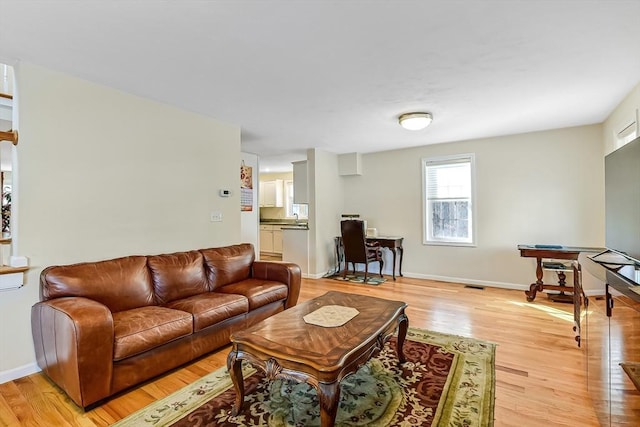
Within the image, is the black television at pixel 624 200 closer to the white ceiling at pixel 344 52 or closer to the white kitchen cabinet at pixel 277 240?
the white ceiling at pixel 344 52

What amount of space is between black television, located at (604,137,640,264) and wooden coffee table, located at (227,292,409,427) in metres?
1.52

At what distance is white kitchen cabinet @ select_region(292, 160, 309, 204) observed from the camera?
578cm

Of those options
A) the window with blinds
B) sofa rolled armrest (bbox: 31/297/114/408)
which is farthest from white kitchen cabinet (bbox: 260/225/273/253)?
sofa rolled armrest (bbox: 31/297/114/408)

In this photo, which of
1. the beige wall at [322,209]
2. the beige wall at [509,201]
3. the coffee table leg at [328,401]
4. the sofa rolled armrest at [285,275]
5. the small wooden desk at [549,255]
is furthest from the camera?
the beige wall at [322,209]

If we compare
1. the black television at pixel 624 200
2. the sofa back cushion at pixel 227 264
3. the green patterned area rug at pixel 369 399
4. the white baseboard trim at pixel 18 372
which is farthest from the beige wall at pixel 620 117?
the white baseboard trim at pixel 18 372

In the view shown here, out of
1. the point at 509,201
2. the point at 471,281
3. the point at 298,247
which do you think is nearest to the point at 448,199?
the point at 509,201

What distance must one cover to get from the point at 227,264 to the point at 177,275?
572mm

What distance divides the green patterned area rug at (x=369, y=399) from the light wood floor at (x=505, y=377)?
126 mm

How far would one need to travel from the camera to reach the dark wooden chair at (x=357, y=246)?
5.26 meters

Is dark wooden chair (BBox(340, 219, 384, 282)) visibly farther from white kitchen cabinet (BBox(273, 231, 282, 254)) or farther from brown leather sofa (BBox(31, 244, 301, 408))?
white kitchen cabinet (BBox(273, 231, 282, 254))

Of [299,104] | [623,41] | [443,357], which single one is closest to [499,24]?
[623,41]

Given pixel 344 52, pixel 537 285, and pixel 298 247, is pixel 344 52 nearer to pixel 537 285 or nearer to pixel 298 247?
pixel 537 285

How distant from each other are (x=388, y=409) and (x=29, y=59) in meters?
3.52

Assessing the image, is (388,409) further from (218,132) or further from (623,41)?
(218,132)
